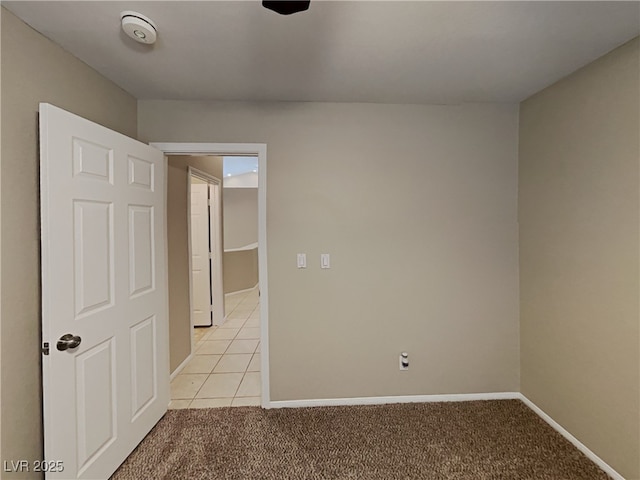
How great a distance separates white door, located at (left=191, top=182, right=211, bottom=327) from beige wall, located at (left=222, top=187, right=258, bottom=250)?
4423 millimetres

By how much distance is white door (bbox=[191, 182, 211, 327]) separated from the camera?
4.38 m

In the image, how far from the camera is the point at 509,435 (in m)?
2.05

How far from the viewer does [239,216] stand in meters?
8.91

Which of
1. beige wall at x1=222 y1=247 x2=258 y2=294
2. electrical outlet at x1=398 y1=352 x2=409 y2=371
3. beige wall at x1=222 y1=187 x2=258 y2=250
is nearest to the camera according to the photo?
electrical outlet at x1=398 y1=352 x2=409 y2=371

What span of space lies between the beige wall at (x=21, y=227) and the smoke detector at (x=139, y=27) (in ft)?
1.53

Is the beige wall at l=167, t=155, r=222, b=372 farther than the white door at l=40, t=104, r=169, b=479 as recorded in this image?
Yes

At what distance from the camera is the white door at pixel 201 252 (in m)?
4.38

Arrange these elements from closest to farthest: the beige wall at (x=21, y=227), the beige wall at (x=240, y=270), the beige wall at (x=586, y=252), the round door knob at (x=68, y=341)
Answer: the beige wall at (x=21, y=227)
the round door knob at (x=68, y=341)
the beige wall at (x=586, y=252)
the beige wall at (x=240, y=270)

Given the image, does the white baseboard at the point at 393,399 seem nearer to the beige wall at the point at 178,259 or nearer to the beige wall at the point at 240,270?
the beige wall at the point at 178,259

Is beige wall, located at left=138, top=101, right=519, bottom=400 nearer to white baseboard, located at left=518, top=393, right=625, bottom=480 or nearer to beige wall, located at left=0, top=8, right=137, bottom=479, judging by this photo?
white baseboard, located at left=518, top=393, right=625, bottom=480

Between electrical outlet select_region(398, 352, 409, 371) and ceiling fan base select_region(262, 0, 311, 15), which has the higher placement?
ceiling fan base select_region(262, 0, 311, 15)

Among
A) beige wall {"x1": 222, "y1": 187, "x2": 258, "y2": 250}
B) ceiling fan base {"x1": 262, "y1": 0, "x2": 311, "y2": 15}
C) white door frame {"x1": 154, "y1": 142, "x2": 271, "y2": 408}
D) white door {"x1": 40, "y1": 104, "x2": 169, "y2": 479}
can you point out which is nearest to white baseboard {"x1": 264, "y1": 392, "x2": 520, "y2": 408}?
white door frame {"x1": 154, "y1": 142, "x2": 271, "y2": 408}

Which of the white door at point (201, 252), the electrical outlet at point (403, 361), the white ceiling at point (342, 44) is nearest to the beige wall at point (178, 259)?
the white ceiling at point (342, 44)

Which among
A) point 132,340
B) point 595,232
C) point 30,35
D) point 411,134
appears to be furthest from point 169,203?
point 595,232
